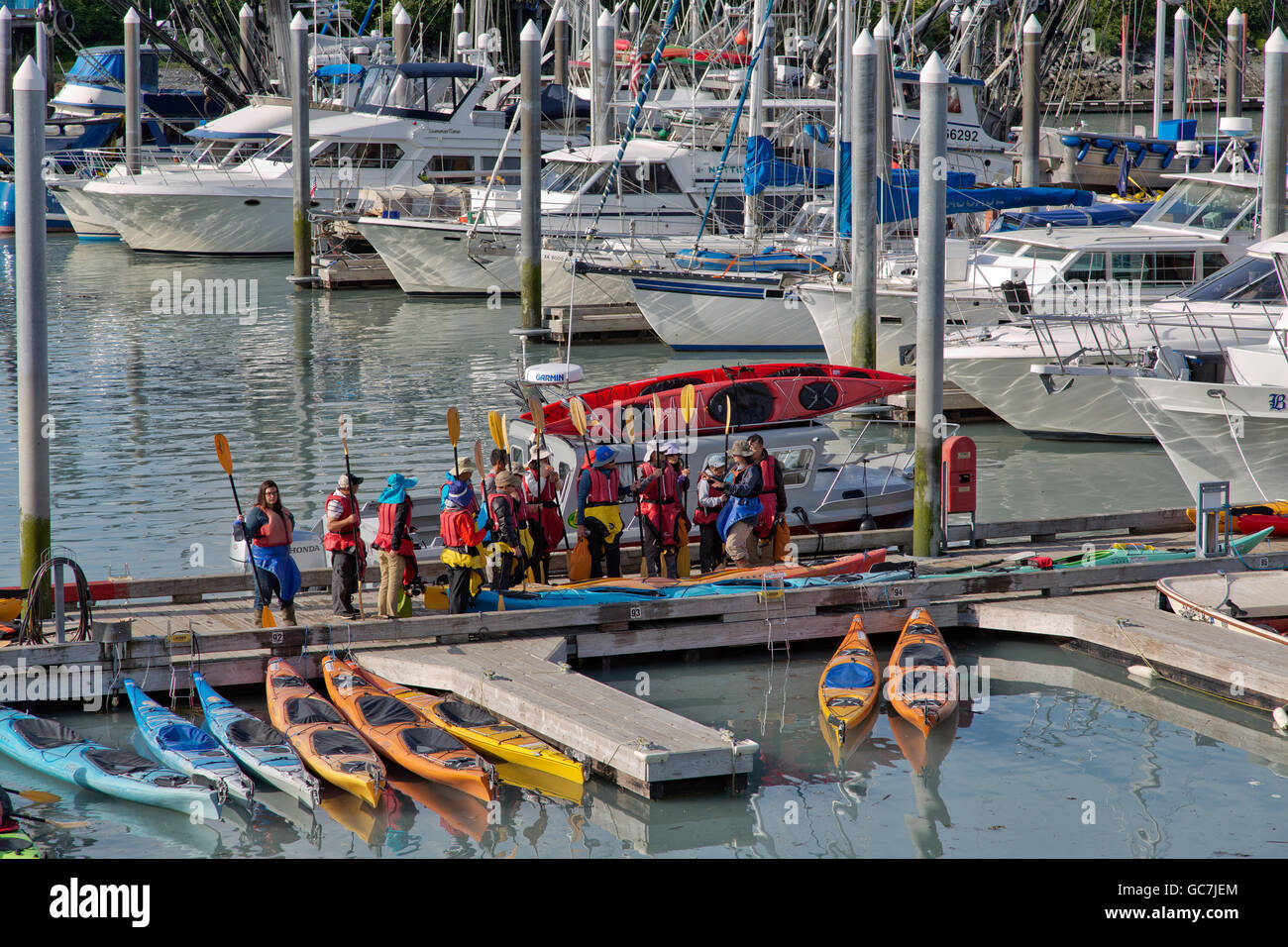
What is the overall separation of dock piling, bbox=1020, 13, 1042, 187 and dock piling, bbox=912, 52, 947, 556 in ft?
80.5

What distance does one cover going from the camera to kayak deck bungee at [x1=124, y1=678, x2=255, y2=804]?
10.0 m

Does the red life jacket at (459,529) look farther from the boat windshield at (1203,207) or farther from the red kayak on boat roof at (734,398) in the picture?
the boat windshield at (1203,207)

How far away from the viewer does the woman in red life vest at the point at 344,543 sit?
475 inches

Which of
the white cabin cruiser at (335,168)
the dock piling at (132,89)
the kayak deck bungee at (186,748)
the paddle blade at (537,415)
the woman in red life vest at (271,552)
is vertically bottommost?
the kayak deck bungee at (186,748)

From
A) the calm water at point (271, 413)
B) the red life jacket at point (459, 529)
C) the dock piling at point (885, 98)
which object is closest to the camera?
the red life jacket at point (459, 529)

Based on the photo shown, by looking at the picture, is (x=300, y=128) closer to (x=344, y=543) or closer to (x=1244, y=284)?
(x=1244, y=284)

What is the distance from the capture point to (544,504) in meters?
13.6

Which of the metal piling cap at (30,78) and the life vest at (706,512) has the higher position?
the metal piling cap at (30,78)

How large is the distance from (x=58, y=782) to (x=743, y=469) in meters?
6.28

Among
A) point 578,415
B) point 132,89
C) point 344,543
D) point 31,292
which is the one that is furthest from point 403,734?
point 132,89

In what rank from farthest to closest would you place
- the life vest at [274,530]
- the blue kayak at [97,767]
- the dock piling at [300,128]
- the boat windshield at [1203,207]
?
the dock piling at [300,128] < the boat windshield at [1203,207] < the life vest at [274,530] < the blue kayak at [97,767]

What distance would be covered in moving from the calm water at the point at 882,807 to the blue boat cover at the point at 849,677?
296 millimetres

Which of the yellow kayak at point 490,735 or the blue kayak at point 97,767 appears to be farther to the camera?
the yellow kayak at point 490,735
